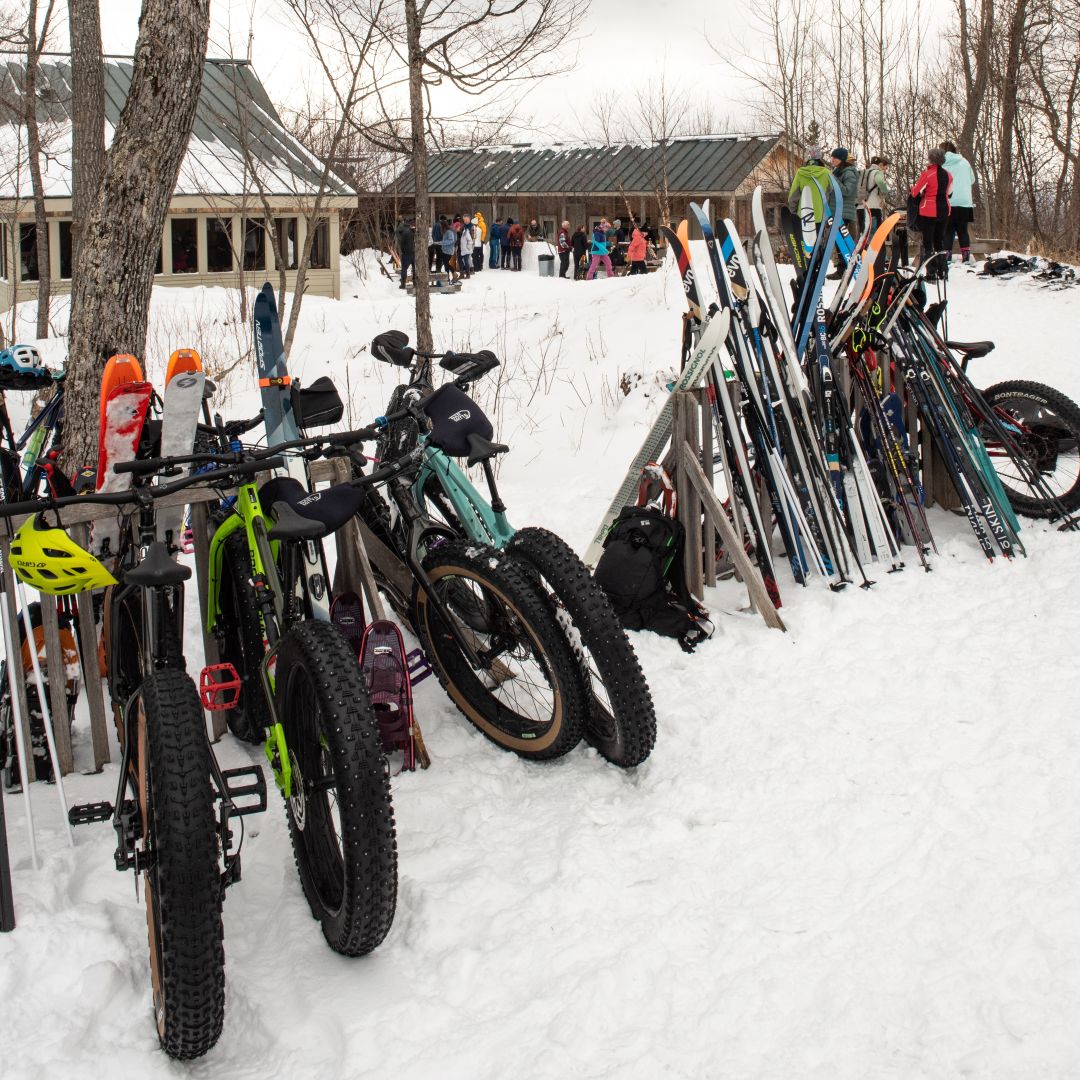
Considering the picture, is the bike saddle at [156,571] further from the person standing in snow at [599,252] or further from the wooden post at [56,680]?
the person standing in snow at [599,252]

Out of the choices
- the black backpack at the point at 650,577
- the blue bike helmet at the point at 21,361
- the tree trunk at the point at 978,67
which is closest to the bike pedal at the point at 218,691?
the blue bike helmet at the point at 21,361

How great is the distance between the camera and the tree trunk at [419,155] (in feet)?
30.6

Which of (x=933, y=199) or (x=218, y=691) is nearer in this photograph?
(x=218, y=691)

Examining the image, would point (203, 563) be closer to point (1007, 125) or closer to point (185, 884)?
point (185, 884)

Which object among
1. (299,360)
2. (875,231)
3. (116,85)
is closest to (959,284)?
(299,360)

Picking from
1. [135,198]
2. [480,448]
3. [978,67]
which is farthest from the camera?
[978,67]

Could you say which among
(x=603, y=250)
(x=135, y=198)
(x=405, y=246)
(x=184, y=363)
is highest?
(x=405, y=246)

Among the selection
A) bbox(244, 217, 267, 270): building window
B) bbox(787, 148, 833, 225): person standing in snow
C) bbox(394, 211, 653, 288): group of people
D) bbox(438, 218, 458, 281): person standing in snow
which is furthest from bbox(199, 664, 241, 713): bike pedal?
bbox(244, 217, 267, 270): building window

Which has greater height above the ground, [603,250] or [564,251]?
[564,251]

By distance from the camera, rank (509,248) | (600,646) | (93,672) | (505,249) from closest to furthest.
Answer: (600,646)
(93,672)
(509,248)
(505,249)

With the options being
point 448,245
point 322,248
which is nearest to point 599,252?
point 448,245

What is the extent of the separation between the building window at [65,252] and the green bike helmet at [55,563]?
23.7 m

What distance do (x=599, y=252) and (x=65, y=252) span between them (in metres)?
11.7

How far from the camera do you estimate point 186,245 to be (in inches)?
994
